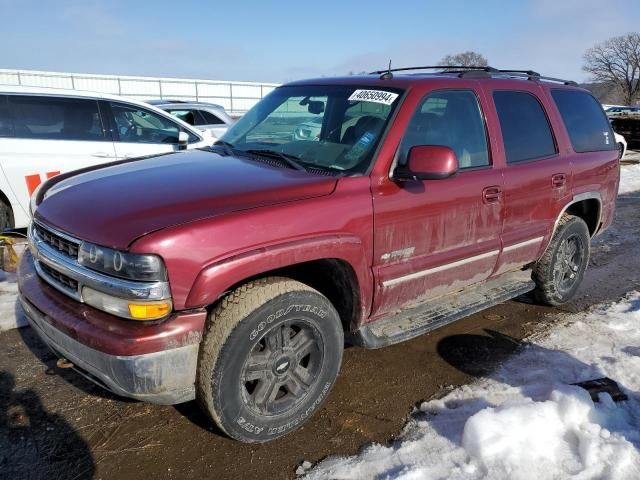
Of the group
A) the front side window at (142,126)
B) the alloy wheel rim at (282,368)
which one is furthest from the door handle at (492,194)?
the front side window at (142,126)

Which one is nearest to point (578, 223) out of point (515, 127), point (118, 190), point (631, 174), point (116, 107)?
point (515, 127)

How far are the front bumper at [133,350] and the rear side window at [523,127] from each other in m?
2.67

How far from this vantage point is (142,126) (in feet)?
22.3

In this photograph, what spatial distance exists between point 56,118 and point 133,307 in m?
4.80

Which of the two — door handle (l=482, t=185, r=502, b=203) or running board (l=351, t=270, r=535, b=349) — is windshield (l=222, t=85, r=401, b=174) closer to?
door handle (l=482, t=185, r=502, b=203)

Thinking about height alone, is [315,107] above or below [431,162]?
above

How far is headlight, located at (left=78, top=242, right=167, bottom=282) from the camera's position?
232 centimetres

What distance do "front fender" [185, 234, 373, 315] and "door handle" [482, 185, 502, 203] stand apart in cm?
111

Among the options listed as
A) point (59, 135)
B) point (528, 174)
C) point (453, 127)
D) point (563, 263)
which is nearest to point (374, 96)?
point (453, 127)

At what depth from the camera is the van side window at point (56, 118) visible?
6.02 m

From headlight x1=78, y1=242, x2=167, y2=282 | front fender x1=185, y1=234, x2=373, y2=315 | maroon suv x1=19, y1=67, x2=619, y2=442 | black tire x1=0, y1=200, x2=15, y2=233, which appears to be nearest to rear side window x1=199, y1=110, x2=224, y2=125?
black tire x1=0, y1=200, x2=15, y2=233

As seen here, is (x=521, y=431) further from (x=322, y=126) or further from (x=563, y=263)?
(x=563, y=263)

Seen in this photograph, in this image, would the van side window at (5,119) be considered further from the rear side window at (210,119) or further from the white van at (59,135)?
the rear side window at (210,119)

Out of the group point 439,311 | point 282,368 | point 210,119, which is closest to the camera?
point 282,368
